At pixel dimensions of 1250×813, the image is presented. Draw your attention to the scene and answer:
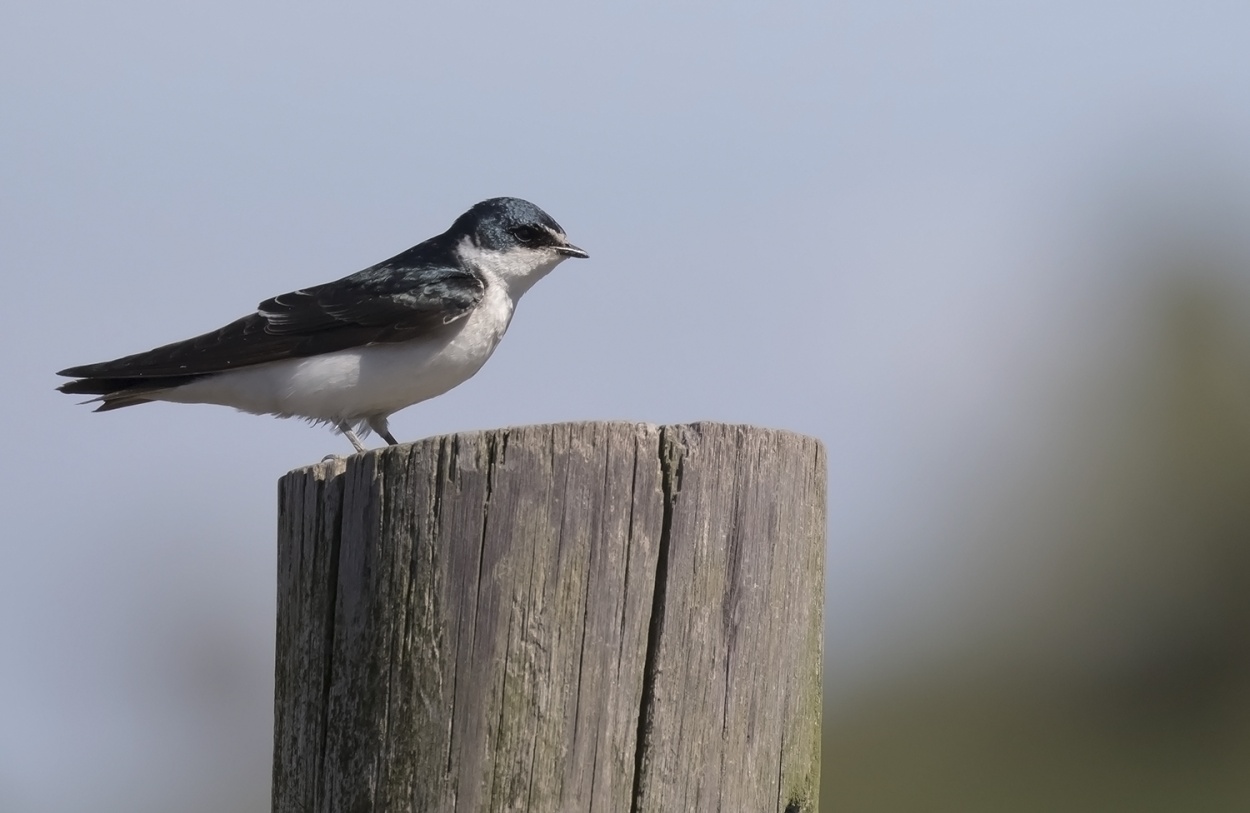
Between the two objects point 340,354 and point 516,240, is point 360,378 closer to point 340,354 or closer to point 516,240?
point 340,354

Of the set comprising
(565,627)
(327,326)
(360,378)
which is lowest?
(565,627)

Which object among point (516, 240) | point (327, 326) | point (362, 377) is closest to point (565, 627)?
point (362, 377)

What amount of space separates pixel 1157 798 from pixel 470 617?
9.80 metres

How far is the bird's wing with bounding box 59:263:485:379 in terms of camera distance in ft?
23.5

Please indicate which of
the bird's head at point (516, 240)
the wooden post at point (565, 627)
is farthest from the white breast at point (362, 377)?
the wooden post at point (565, 627)

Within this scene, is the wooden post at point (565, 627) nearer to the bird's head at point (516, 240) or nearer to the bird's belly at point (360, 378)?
the bird's belly at point (360, 378)

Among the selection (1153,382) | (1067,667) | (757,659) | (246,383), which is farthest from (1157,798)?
(757,659)

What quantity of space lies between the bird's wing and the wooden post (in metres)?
3.67

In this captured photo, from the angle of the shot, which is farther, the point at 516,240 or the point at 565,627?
the point at 516,240

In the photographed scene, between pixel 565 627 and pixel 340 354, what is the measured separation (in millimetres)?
4142

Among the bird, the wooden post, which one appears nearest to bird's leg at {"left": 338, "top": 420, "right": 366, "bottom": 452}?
the bird

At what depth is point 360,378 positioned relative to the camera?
712 centimetres

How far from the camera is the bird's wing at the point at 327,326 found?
7.16 metres

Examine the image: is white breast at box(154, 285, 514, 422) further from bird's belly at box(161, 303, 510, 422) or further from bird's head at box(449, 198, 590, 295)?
bird's head at box(449, 198, 590, 295)
